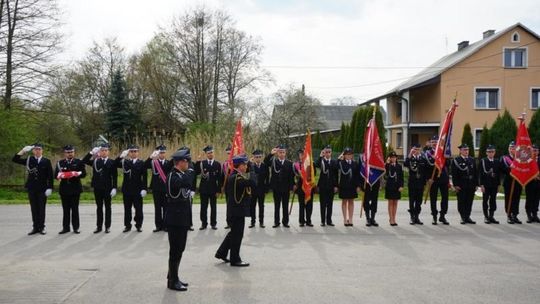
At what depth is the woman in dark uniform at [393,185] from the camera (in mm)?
11961

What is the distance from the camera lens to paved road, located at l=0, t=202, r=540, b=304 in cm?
617

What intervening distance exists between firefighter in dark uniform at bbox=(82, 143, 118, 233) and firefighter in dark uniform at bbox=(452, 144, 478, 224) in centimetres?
829

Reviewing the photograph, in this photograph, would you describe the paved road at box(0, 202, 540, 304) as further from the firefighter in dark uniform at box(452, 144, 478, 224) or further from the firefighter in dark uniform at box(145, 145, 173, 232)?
the firefighter in dark uniform at box(452, 144, 478, 224)

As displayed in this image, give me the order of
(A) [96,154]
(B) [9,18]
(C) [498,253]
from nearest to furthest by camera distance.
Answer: (C) [498,253] < (A) [96,154] < (B) [9,18]

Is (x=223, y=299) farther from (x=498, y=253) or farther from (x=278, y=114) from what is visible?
(x=278, y=114)

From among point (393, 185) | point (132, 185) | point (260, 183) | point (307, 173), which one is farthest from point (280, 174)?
point (132, 185)

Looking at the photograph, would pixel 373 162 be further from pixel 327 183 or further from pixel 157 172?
pixel 157 172

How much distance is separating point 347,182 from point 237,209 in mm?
4760

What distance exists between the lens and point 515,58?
34.9m

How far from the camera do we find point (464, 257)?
8.42 meters

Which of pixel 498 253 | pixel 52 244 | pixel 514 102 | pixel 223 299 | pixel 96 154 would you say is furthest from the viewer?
pixel 514 102

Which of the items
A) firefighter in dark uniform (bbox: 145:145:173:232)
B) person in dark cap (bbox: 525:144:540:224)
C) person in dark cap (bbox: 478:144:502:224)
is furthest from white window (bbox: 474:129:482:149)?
firefighter in dark uniform (bbox: 145:145:173:232)

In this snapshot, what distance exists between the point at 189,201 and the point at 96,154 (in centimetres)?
510

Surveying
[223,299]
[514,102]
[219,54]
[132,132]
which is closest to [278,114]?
[219,54]
